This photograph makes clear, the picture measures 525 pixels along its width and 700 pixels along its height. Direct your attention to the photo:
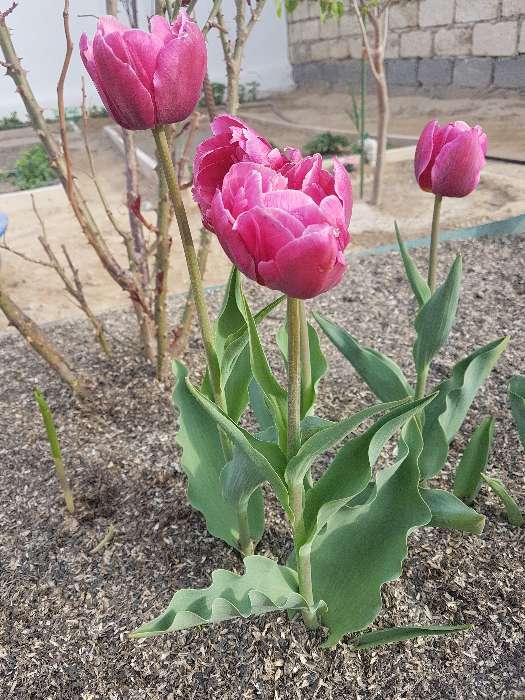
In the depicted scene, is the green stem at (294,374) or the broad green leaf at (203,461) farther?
the broad green leaf at (203,461)

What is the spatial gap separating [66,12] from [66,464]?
1.17 metres

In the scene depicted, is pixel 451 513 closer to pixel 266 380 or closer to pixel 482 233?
pixel 266 380

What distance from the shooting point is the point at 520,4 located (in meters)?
8.11

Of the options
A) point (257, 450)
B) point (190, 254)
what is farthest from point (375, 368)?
point (190, 254)

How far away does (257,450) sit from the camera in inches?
40.8

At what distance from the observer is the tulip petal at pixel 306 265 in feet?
2.24

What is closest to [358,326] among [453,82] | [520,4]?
[520,4]

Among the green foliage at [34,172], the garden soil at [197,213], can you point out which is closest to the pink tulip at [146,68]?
the garden soil at [197,213]

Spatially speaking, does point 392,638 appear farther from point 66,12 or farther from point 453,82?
point 453,82

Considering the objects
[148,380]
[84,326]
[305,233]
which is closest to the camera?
[305,233]

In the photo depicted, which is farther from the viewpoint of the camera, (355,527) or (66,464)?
(66,464)

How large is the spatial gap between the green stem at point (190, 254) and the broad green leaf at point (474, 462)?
1.97 feet

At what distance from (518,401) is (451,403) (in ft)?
0.48

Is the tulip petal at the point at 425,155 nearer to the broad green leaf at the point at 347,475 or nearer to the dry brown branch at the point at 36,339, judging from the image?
the broad green leaf at the point at 347,475
